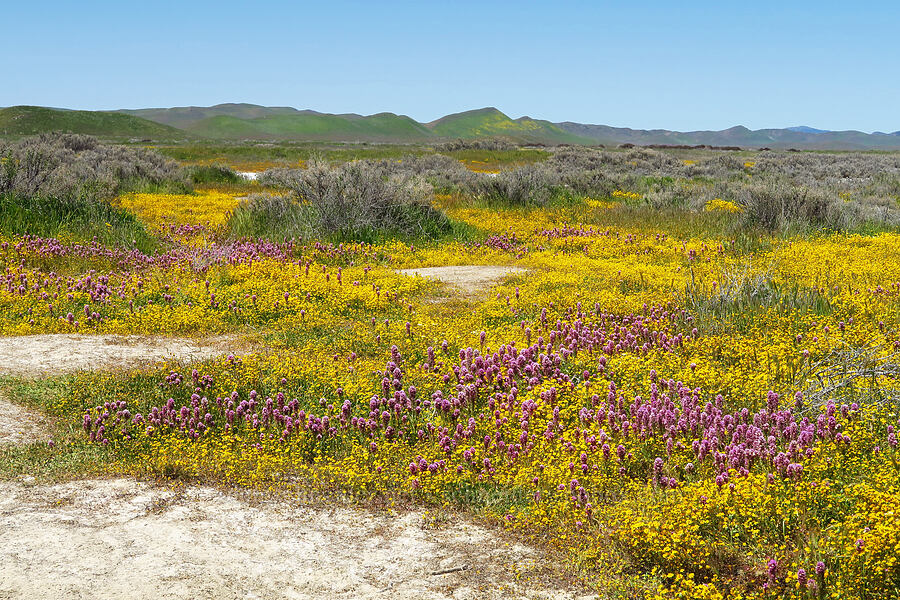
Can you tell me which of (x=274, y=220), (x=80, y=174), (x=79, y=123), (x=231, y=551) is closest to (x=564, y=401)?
(x=231, y=551)

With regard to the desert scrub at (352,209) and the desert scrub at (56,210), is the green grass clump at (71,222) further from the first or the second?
the desert scrub at (352,209)

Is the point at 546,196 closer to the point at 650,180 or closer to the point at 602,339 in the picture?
the point at 650,180

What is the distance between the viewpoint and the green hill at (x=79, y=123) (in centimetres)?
10700

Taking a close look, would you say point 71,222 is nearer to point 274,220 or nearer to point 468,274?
point 274,220

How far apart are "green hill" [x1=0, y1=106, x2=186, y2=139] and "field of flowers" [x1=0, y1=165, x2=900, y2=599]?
109 meters

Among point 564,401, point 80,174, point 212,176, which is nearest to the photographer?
point 564,401

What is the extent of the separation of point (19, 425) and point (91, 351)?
2206 millimetres

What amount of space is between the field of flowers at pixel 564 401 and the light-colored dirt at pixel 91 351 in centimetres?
41

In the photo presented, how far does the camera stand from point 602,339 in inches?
297

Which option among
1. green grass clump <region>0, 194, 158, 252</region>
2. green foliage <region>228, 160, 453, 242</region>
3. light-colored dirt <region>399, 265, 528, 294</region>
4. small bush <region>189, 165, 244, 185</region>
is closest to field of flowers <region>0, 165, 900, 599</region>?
light-colored dirt <region>399, 265, 528, 294</region>

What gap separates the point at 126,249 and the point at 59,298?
134 inches

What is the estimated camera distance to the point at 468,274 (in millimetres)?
12945

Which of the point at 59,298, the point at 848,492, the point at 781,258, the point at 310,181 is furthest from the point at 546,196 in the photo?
the point at 848,492

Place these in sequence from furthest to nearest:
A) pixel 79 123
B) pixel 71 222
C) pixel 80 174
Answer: pixel 79 123, pixel 80 174, pixel 71 222
